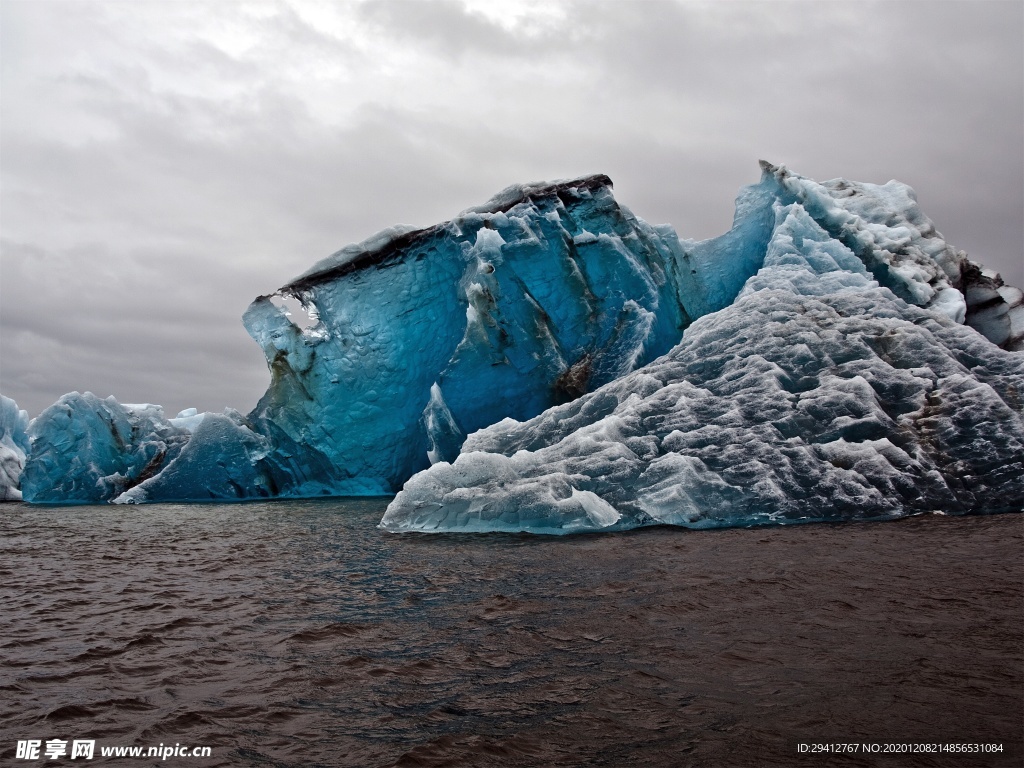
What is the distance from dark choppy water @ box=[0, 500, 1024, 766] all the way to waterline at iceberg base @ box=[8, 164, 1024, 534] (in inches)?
70.6

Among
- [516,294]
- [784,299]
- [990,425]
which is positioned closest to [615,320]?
[516,294]

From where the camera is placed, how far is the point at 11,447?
83.0 ft

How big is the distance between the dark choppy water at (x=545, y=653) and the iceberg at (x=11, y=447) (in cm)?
1944

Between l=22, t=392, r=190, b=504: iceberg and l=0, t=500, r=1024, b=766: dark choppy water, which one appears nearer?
l=0, t=500, r=1024, b=766: dark choppy water

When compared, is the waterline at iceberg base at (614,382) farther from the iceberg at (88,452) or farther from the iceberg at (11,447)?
the iceberg at (11,447)

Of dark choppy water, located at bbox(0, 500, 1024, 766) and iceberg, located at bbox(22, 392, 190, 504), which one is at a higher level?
iceberg, located at bbox(22, 392, 190, 504)

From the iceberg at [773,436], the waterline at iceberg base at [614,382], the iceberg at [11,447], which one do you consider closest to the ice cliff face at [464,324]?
the waterline at iceberg base at [614,382]

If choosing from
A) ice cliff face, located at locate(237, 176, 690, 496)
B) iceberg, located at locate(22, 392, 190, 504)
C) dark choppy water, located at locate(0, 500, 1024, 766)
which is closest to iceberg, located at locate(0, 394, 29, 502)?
iceberg, located at locate(22, 392, 190, 504)

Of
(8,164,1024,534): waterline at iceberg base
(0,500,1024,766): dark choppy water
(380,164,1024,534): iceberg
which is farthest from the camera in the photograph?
(8,164,1024,534): waterline at iceberg base

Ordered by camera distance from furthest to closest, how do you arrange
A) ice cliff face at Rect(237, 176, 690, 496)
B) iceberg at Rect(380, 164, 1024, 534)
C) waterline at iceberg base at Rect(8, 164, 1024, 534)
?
ice cliff face at Rect(237, 176, 690, 496) < waterline at iceberg base at Rect(8, 164, 1024, 534) < iceberg at Rect(380, 164, 1024, 534)

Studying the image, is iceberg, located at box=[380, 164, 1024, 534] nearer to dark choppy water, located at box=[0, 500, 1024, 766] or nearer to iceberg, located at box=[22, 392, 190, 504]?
dark choppy water, located at box=[0, 500, 1024, 766]

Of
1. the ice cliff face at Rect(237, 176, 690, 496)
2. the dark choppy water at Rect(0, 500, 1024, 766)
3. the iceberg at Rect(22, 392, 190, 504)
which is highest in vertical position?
the ice cliff face at Rect(237, 176, 690, 496)

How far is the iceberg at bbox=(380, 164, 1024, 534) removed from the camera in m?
9.30

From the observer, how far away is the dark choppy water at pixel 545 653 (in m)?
3.18
